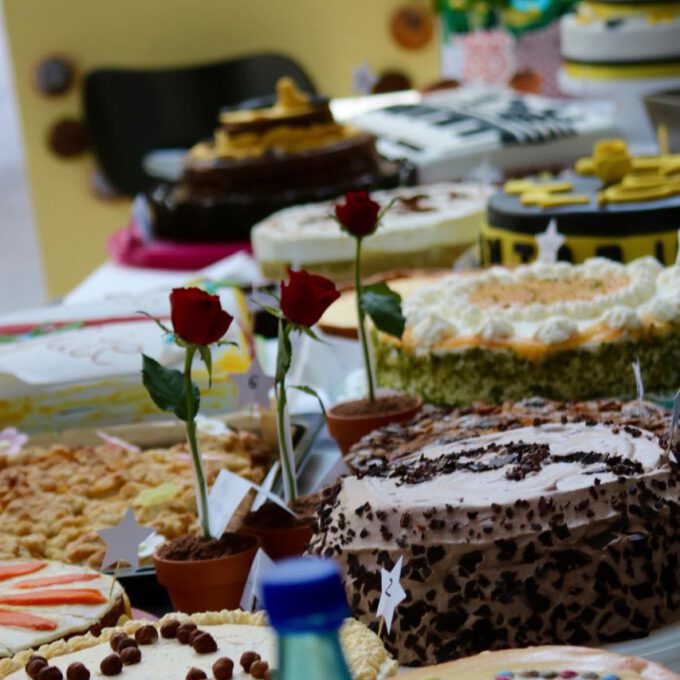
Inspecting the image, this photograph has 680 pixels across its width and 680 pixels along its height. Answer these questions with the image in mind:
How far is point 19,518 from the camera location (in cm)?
183

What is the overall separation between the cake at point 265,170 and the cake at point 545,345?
144 centimetres

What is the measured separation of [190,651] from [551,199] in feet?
4.99

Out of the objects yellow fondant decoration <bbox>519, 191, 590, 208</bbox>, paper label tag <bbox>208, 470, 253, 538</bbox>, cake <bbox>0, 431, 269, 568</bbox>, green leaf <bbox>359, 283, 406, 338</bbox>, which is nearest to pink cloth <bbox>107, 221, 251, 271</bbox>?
yellow fondant decoration <bbox>519, 191, 590, 208</bbox>

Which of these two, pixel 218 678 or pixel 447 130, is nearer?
pixel 218 678

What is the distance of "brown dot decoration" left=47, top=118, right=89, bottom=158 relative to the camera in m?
6.01

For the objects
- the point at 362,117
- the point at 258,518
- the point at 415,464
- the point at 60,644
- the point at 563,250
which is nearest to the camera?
the point at 60,644

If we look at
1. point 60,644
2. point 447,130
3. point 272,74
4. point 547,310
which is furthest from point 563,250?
point 272,74

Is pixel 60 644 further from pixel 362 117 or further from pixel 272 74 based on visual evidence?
pixel 272 74

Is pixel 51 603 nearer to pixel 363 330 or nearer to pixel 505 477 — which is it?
pixel 505 477

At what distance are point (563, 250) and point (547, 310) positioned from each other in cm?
41

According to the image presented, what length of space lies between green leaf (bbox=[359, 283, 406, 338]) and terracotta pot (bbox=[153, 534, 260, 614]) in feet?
1.58

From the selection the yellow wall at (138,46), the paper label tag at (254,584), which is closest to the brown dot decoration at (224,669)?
the paper label tag at (254,584)

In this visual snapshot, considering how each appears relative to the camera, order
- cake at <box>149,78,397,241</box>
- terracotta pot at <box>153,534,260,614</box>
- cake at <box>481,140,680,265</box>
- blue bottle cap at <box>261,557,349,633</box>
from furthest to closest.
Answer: cake at <box>149,78,397,241</box> → cake at <box>481,140,680,265</box> → terracotta pot at <box>153,534,260,614</box> → blue bottle cap at <box>261,557,349,633</box>

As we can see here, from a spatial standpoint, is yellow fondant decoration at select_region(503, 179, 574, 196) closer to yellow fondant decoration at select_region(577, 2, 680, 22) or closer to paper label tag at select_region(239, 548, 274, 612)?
yellow fondant decoration at select_region(577, 2, 680, 22)
